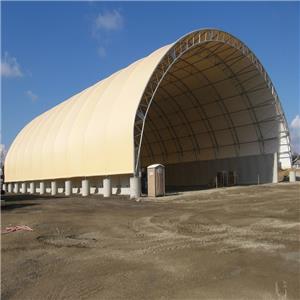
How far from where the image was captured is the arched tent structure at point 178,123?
1331 inches

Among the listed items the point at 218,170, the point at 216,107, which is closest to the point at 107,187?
the point at 218,170

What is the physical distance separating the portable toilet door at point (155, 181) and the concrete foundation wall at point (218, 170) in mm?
15626

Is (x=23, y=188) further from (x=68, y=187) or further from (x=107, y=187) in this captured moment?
(x=107, y=187)

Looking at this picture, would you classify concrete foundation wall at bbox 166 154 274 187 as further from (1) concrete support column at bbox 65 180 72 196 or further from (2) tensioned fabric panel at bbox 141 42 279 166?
(1) concrete support column at bbox 65 180 72 196

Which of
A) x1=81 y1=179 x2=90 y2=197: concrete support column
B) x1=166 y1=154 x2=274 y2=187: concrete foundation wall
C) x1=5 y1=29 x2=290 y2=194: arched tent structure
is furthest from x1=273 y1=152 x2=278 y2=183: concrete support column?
x1=81 y1=179 x2=90 y2=197: concrete support column

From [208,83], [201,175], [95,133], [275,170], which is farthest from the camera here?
[201,175]

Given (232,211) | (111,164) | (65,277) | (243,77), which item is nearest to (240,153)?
(243,77)

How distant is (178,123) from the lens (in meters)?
51.8

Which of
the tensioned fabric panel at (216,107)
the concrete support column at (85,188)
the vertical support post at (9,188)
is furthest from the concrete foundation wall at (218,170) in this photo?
the vertical support post at (9,188)

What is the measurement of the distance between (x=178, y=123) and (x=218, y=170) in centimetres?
810

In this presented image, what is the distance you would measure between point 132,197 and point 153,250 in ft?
67.1

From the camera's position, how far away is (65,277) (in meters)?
8.52

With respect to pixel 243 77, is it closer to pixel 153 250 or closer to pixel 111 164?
pixel 111 164

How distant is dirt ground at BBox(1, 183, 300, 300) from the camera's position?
298 inches
